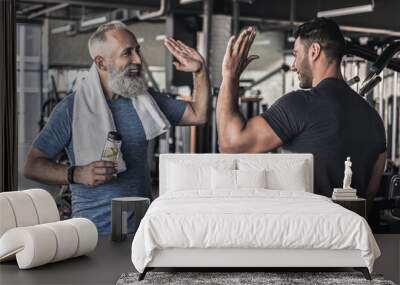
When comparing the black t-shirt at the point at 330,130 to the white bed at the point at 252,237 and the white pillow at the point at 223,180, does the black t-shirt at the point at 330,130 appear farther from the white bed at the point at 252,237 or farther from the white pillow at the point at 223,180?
the white bed at the point at 252,237

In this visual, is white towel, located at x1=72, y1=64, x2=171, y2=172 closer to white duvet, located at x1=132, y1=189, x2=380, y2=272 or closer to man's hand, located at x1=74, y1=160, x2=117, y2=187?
man's hand, located at x1=74, y1=160, x2=117, y2=187

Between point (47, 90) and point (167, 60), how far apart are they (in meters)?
1.17

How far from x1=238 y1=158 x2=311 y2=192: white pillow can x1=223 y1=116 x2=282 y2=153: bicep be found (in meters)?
0.28

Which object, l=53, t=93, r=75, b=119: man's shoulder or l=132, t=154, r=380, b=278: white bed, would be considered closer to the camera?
l=132, t=154, r=380, b=278: white bed

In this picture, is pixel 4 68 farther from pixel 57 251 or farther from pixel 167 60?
pixel 57 251

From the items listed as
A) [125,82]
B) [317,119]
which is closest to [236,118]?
[317,119]

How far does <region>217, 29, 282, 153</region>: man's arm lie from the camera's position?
6.24m

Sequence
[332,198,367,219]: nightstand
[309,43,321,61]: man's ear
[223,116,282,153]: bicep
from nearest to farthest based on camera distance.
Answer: [332,198,367,219]: nightstand → [223,116,282,153]: bicep → [309,43,321,61]: man's ear

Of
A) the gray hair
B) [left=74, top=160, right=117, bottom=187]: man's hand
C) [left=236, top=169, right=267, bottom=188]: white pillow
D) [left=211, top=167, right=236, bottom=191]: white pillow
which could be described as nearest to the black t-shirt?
[left=236, top=169, right=267, bottom=188]: white pillow

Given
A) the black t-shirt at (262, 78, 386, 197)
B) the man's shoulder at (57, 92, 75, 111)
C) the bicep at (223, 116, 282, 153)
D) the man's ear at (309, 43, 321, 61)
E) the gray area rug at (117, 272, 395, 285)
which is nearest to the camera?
the gray area rug at (117, 272, 395, 285)

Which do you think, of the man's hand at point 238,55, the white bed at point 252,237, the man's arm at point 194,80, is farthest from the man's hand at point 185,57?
the white bed at point 252,237

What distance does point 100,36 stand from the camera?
648 centimetres

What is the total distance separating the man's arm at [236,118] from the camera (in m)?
6.24

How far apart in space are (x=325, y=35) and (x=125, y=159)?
7.11 feet
